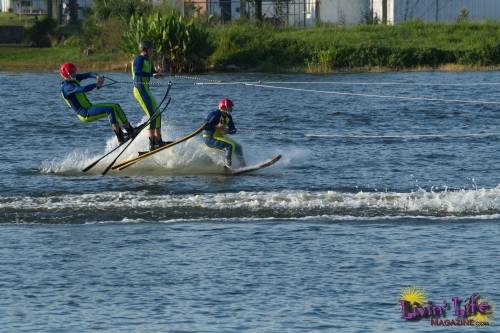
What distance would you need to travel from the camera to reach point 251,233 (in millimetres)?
17156

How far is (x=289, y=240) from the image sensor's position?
16.7 m

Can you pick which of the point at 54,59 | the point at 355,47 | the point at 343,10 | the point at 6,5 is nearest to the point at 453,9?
the point at 343,10

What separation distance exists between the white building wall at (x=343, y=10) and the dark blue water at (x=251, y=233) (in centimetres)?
4080

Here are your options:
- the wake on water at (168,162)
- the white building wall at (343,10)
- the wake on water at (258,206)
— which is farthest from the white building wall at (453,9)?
the wake on water at (258,206)

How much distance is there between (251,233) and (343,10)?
55195mm

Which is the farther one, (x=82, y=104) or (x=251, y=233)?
(x=82, y=104)

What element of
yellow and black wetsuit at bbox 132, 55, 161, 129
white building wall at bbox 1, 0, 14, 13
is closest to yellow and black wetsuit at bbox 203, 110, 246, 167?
yellow and black wetsuit at bbox 132, 55, 161, 129

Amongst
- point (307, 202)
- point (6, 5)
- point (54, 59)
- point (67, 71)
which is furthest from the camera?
point (6, 5)

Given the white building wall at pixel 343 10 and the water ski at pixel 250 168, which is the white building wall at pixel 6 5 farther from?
the water ski at pixel 250 168

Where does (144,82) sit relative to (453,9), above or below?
below

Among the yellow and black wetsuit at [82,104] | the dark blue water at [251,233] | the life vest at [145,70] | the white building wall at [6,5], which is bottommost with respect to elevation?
the dark blue water at [251,233]

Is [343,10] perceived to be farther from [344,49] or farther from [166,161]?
[166,161]

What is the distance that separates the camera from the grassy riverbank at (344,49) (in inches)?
2103

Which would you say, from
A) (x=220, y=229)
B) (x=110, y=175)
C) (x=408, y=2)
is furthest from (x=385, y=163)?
(x=408, y=2)
